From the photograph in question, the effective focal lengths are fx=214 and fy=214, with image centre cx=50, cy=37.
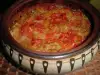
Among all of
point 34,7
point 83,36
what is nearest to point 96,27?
point 83,36

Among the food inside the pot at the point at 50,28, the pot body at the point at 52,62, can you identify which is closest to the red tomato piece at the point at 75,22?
the food inside the pot at the point at 50,28

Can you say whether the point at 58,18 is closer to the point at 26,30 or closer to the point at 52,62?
the point at 26,30

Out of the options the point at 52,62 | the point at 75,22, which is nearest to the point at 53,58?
the point at 52,62

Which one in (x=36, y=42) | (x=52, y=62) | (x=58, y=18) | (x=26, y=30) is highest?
(x=58, y=18)

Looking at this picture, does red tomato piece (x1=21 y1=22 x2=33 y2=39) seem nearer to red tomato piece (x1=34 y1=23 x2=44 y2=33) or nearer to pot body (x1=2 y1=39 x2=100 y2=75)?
red tomato piece (x1=34 y1=23 x2=44 y2=33)

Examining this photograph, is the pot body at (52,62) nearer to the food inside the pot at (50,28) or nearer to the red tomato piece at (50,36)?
the food inside the pot at (50,28)

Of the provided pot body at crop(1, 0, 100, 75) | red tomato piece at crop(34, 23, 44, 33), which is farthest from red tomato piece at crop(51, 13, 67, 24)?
pot body at crop(1, 0, 100, 75)

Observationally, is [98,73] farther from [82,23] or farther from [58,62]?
[58,62]

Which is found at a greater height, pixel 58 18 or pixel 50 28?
pixel 58 18

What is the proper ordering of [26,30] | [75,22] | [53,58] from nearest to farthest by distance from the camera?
[53,58]
[26,30]
[75,22]
